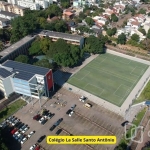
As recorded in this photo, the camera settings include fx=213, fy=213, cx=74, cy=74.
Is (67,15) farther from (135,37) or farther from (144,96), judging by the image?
(144,96)

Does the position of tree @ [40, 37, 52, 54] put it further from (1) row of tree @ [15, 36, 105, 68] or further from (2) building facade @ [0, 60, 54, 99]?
(2) building facade @ [0, 60, 54, 99]

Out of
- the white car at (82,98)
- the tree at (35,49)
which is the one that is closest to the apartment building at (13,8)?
the tree at (35,49)

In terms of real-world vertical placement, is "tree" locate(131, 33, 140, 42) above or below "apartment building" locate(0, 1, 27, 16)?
below

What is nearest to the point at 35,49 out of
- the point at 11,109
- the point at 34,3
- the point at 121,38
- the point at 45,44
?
the point at 45,44

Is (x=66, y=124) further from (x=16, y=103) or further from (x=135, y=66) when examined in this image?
(x=135, y=66)

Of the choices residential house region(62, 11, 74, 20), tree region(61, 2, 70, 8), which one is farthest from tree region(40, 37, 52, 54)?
tree region(61, 2, 70, 8)

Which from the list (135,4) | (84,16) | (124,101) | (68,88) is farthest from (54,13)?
(124,101)
